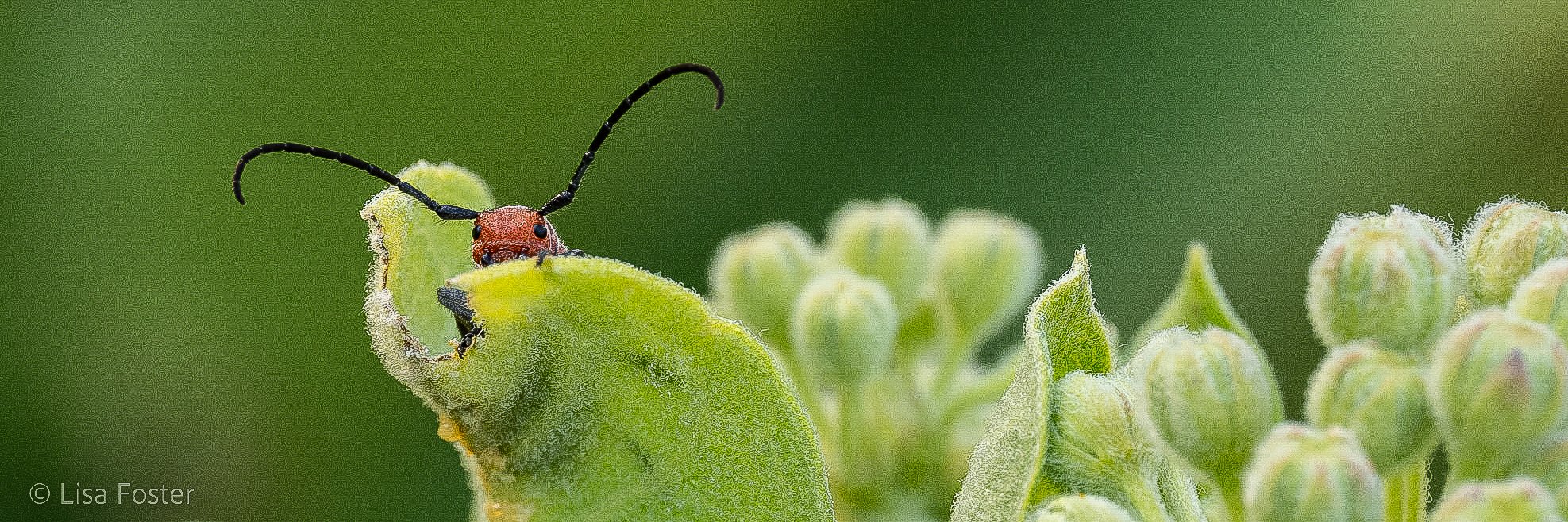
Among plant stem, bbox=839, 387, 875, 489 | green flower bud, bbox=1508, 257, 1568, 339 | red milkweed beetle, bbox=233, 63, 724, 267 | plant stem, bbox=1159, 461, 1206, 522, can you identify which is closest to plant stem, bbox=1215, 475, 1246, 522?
plant stem, bbox=1159, 461, 1206, 522

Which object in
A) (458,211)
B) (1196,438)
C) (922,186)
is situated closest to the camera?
(1196,438)

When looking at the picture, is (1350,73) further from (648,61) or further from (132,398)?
(132,398)

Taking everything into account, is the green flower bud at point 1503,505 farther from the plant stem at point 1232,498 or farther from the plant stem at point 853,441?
the plant stem at point 853,441

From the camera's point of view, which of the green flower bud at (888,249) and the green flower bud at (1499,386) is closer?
the green flower bud at (1499,386)

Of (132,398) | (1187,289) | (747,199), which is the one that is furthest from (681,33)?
(1187,289)

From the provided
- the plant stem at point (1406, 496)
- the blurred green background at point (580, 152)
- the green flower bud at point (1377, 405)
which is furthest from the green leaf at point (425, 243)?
the blurred green background at point (580, 152)
